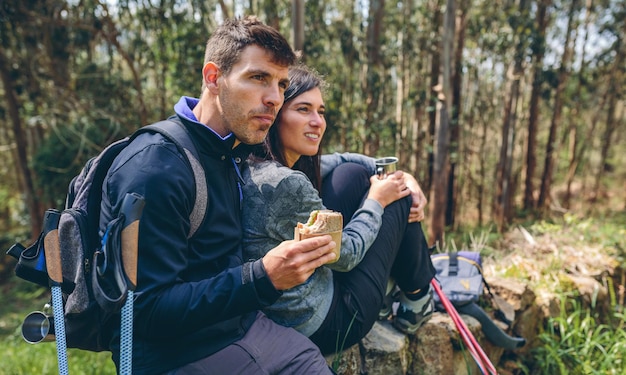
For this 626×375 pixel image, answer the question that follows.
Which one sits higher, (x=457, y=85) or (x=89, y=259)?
(x=457, y=85)

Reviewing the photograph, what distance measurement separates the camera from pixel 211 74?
174 cm

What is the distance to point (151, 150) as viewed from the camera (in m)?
1.40

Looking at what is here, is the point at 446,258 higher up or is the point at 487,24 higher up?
the point at 487,24

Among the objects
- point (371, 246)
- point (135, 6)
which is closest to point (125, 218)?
point (371, 246)

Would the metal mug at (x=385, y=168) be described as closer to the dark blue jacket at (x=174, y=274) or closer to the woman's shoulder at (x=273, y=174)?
the woman's shoulder at (x=273, y=174)

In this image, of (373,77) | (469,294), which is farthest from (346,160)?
(373,77)

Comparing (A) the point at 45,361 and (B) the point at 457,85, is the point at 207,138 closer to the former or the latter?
(A) the point at 45,361

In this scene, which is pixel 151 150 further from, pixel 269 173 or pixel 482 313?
pixel 482 313

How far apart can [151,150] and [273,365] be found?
2.65 feet

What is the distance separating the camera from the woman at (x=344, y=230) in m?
1.80

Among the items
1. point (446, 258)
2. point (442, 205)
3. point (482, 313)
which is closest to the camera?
point (482, 313)

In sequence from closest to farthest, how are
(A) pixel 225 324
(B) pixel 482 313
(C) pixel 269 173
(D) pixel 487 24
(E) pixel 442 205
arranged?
(A) pixel 225 324
(C) pixel 269 173
(B) pixel 482 313
(E) pixel 442 205
(D) pixel 487 24

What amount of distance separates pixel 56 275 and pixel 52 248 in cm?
8

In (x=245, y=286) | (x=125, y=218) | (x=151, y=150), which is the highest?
(x=151, y=150)
